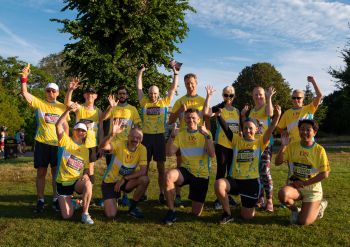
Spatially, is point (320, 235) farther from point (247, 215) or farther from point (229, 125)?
point (229, 125)

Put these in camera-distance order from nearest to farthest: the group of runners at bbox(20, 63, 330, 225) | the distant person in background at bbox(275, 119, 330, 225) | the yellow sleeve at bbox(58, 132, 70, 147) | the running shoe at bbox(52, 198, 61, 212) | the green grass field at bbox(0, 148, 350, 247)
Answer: the green grass field at bbox(0, 148, 350, 247) < the distant person in background at bbox(275, 119, 330, 225) < the group of runners at bbox(20, 63, 330, 225) < the yellow sleeve at bbox(58, 132, 70, 147) < the running shoe at bbox(52, 198, 61, 212)

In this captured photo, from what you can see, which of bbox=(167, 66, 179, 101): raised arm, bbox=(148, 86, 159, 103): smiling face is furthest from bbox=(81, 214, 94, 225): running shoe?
bbox=(167, 66, 179, 101): raised arm

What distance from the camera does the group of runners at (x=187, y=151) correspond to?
6070mm

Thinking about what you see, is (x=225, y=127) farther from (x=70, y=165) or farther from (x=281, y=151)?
(x=70, y=165)

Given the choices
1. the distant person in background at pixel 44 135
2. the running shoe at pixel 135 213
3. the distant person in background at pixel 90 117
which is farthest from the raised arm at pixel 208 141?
the distant person in background at pixel 44 135

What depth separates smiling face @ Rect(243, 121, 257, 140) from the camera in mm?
6281

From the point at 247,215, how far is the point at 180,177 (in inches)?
54.7

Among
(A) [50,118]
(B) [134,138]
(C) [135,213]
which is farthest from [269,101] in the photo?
(A) [50,118]

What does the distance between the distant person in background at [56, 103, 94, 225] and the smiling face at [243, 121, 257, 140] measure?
9.71 ft

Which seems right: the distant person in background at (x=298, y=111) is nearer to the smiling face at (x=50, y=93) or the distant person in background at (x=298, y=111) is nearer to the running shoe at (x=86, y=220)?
the running shoe at (x=86, y=220)

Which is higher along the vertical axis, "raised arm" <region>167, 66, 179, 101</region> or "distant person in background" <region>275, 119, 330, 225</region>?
"raised arm" <region>167, 66, 179, 101</region>

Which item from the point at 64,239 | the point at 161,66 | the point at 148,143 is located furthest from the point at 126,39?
the point at 64,239

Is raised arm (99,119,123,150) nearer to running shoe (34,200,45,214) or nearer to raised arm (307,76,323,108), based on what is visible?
running shoe (34,200,45,214)

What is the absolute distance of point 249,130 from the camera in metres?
6.30
